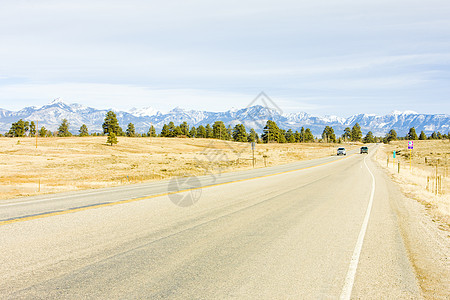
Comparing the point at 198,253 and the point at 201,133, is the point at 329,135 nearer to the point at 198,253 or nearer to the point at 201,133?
the point at 201,133

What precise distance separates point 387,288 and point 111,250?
187 inches

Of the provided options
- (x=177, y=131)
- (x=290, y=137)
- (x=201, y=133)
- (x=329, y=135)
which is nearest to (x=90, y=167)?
(x=177, y=131)

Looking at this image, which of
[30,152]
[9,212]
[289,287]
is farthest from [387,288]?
[30,152]

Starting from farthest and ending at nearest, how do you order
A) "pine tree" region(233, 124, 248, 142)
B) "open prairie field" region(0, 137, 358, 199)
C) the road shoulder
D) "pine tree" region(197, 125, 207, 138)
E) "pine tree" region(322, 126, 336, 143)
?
"pine tree" region(322, 126, 336, 143) → "pine tree" region(197, 125, 207, 138) → "pine tree" region(233, 124, 248, 142) → "open prairie field" region(0, 137, 358, 199) → the road shoulder

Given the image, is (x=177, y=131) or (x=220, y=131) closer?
(x=177, y=131)

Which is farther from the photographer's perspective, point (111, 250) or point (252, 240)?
point (252, 240)

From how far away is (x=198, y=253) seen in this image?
19.3 feet

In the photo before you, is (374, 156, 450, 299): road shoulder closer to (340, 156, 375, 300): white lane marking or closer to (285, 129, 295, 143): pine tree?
(340, 156, 375, 300): white lane marking

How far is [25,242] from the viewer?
6.17 meters

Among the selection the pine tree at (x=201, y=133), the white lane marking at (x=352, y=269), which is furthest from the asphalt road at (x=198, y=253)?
the pine tree at (x=201, y=133)

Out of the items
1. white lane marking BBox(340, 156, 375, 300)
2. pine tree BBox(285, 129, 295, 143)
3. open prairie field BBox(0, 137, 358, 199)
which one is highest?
pine tree BBox(285, 129, 295, 143)

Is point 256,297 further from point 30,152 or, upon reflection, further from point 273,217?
point 30,152

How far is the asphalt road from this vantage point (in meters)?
4.48

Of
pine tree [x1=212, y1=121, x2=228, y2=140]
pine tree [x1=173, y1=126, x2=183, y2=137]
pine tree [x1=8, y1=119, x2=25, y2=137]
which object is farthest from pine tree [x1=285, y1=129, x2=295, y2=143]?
pine tree [x1=8, y1=119, x2=25, y2=137]
